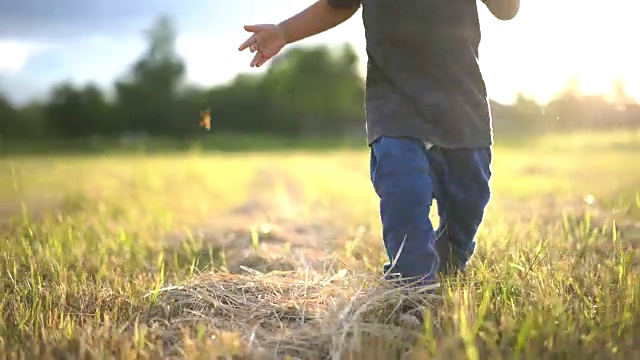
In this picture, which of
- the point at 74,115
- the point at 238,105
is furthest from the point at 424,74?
the point at 74,115

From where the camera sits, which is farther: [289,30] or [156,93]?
[156,93]

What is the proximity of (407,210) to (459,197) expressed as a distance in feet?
1.37

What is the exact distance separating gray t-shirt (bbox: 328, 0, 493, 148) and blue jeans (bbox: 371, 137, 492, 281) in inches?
2.3

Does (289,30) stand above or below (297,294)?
above

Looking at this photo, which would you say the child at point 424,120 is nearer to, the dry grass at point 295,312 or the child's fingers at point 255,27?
the dry grass at point 295,312

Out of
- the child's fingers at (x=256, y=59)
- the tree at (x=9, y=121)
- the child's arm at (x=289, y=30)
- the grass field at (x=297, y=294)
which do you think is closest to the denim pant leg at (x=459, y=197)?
the grass field at (x=297, y=294)

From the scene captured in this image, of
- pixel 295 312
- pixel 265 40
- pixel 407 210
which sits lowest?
pixel 295 312

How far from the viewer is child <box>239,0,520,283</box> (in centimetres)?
265

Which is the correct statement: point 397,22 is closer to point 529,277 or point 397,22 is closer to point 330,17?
point 330,17

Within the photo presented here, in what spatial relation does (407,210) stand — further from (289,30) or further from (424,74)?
(289,30)

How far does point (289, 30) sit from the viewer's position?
3.16m

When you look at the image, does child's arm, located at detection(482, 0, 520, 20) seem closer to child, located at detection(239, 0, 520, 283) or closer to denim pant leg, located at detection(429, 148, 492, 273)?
child, located at detection(239, 0, 520, 283)

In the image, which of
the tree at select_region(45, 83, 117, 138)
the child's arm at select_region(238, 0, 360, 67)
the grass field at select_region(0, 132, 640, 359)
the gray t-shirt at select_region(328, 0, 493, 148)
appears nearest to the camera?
the grass field at select_region(0, 132, 640, 359)

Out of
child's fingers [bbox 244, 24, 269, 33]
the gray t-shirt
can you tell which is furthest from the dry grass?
child's fingers [bbox 244, 24, 269, 33]
